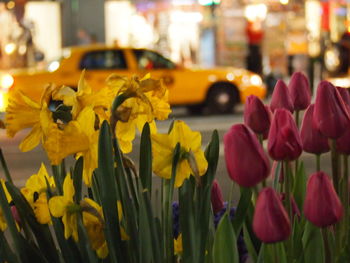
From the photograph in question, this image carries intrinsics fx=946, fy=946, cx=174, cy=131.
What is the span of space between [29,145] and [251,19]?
20.0 metres

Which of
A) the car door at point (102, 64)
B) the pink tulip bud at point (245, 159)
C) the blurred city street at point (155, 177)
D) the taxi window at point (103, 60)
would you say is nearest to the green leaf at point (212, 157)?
the pink tulip bud at point (245, 159)

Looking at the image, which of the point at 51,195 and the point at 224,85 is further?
the point at 224,85

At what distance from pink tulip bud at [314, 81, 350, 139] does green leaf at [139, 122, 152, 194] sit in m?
0.34

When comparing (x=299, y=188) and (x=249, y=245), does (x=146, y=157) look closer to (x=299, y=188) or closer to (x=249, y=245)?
(x=249, y=245)

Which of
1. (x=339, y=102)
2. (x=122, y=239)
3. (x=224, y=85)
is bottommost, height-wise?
(x=224, y=85)

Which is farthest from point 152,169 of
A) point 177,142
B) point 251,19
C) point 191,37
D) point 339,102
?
point 191,37

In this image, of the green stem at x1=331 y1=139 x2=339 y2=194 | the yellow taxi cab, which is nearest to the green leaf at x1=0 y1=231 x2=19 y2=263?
the green stem at x1=331 y1=139 x2=339 y2=194

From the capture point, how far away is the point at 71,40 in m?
25.5

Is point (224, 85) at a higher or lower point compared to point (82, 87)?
lower

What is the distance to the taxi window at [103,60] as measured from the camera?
Result: 1594 centimetres

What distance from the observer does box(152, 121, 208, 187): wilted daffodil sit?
1.89m

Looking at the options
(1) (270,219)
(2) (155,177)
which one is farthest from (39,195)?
(2) (155,177)

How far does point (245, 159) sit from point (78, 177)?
0.42 metres

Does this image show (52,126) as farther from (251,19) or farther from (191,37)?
(191,37)
